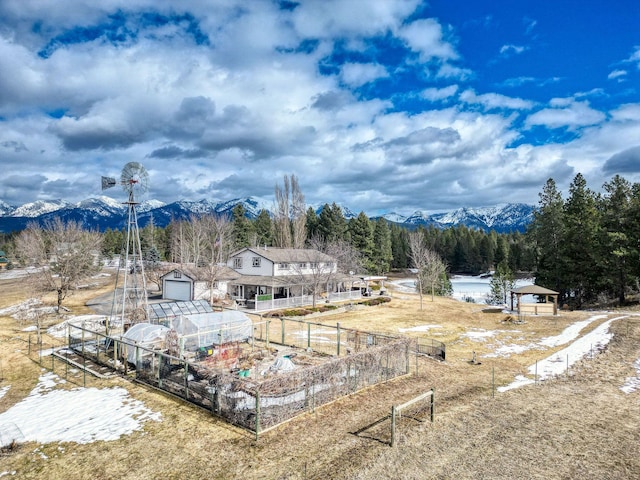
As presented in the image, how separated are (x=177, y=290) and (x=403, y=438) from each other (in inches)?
1544

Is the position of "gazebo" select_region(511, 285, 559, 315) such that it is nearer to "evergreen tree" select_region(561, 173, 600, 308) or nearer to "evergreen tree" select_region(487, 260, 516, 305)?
"evergreen tree" select_region(561, 173, 600, 308)

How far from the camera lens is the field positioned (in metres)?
10.4

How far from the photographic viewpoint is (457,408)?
47.6 ft

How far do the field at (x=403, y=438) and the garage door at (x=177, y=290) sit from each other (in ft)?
78.5

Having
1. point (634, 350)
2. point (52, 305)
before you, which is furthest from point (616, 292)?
point (52, 305)

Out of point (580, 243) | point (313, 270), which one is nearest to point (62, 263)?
point (313, 270)

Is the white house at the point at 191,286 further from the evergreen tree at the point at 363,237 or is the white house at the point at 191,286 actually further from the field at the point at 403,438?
the evergreen tree at the point at 363,237

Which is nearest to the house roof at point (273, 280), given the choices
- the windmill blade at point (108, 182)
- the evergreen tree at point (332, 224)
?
the windmill blade at point (108, 182)

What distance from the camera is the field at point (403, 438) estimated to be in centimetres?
1035

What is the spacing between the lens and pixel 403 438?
11961mm

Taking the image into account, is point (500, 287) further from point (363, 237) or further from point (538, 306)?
point (363, 237)

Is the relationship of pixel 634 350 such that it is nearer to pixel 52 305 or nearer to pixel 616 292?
pixel 616 292

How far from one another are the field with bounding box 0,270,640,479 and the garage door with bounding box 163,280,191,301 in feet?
78.5

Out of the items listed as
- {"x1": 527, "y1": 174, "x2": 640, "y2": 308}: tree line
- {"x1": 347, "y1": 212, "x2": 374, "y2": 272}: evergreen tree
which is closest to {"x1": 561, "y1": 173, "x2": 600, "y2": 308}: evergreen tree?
{"x1": 527, "y1": 174, "x2": 640, "y2": 308}: tree line
